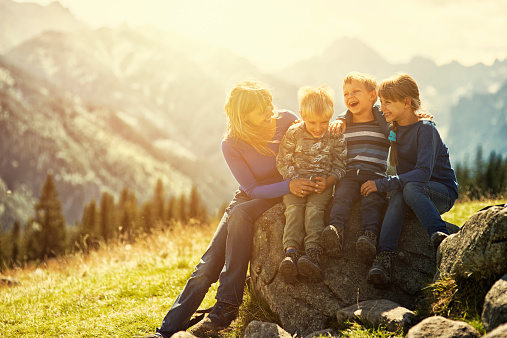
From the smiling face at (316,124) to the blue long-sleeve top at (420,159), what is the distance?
3.24 feet

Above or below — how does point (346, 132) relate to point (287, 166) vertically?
above

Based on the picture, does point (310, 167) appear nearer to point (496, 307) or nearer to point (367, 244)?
point (367, 244)

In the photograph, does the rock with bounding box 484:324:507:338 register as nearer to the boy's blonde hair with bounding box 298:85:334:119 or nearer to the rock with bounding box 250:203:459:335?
→ the rock with bounding box 250:203:459:335

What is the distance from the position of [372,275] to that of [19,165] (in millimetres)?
223541

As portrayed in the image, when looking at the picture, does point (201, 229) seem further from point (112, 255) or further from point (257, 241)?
point (257, 241)

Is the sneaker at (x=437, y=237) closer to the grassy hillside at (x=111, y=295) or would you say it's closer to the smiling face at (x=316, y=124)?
the grassy hillside at (x=111, y=295)

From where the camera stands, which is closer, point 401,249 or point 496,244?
point 496,244

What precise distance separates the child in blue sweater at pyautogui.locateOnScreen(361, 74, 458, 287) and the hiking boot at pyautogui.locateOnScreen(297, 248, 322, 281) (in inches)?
23.9

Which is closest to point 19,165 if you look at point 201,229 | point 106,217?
point 106,217

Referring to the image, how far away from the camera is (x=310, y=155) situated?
5.55 metres

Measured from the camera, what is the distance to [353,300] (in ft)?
16.3

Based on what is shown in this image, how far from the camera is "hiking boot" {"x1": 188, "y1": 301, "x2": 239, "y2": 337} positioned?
5.29 metres

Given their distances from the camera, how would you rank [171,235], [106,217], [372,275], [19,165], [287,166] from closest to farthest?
[372,275] → [287,166] → [171,235] → [106,217] → [19,165]

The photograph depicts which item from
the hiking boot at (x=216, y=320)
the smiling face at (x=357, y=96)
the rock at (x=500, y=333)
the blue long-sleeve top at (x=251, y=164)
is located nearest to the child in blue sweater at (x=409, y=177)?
the smiling face at (x=357, y=96)
